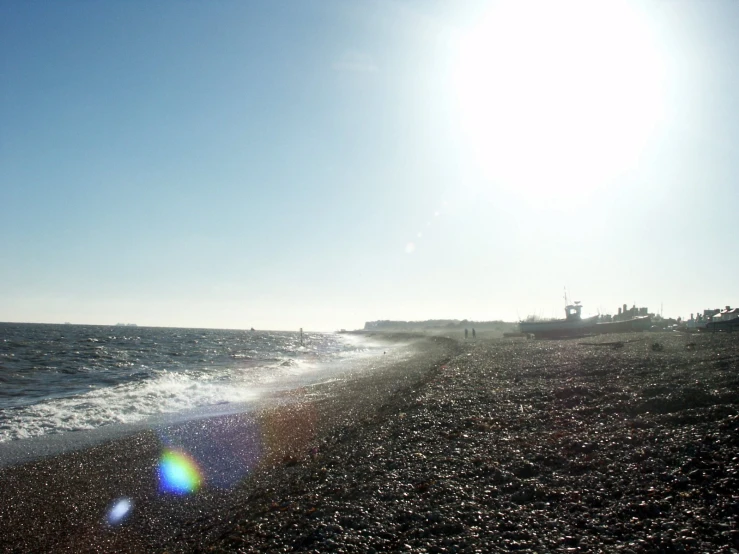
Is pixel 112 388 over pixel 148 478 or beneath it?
beneath

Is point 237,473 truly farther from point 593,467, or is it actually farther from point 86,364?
point 86,364

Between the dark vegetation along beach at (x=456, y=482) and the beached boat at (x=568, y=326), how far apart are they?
3828cm

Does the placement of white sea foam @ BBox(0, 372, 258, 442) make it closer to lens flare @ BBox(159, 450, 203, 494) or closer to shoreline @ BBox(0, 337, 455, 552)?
shoreline @ BBox(0, 337, 455, 552)

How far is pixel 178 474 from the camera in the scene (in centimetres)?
1066

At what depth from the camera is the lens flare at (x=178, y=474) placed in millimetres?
9719

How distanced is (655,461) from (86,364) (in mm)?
42511

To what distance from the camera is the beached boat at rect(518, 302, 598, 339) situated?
50.4 m

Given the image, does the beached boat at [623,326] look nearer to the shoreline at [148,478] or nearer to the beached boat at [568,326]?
the beached boat at [568,326]

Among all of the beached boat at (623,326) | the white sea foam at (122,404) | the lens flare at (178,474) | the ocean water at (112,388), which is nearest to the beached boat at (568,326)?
the beached boat at (623,326)

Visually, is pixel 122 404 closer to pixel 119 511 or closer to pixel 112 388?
pixel 112 388

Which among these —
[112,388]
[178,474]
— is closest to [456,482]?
[178,474]

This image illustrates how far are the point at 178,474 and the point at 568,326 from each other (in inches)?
1963

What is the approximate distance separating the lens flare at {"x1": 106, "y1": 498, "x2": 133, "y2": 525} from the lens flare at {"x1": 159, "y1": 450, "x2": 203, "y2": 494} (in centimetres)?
78

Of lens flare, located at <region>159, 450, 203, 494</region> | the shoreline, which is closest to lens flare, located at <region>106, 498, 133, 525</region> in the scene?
the shoreline
